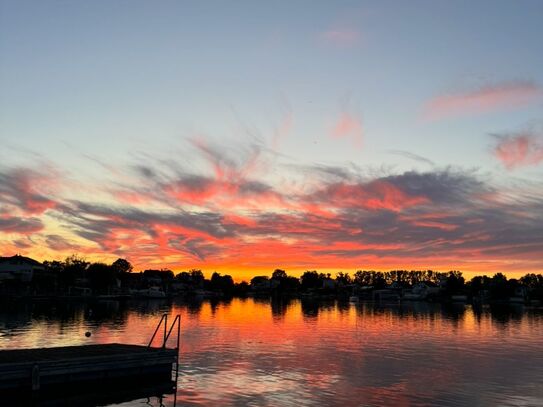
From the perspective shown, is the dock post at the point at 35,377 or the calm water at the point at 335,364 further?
the calm water at the point at 335,364

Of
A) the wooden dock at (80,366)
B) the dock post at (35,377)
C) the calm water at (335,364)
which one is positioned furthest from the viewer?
the calm water at (335,364)

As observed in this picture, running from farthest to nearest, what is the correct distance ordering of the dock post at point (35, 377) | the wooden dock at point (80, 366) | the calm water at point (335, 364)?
the calm water at point (335, 364) → the dock post at point (35, 377) → the wooden dock at point (80, 366)

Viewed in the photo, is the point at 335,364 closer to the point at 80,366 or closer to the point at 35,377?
the point at 80,366

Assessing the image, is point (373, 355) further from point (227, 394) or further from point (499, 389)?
point (227, 394)

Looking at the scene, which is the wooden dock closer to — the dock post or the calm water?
the dock post

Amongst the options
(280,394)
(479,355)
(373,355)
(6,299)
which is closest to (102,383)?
(280,394)

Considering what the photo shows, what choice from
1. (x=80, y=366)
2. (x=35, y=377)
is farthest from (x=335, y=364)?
(x=35, y=377)

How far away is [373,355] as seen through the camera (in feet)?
206

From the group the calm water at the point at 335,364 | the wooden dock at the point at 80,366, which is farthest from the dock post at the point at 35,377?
the calm water at the point at 335,364

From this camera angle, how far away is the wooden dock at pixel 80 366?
35.7 m

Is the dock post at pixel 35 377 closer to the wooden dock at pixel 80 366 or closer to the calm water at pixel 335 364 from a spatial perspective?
the wooden dock at pixel 80 366

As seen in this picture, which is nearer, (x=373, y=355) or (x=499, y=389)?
(x=499, y=389)

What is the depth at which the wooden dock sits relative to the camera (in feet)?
117

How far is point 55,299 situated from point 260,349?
153963 mm
